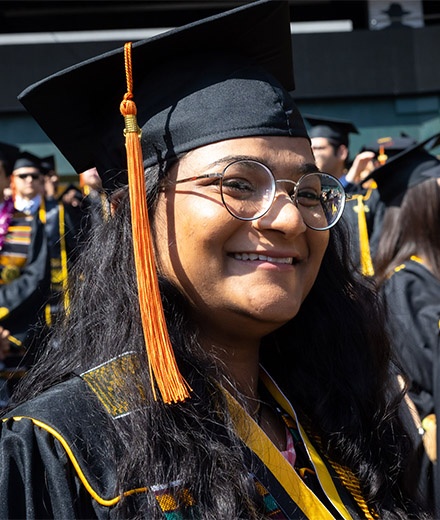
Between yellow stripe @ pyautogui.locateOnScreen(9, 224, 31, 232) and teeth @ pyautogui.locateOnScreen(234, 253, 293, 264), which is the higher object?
yellow stripe @ pyautogui.locateOnScreen(9, 224, 31, 232)

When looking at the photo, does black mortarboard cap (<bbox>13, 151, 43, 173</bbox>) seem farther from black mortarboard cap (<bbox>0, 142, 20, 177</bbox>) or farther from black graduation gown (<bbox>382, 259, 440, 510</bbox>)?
black graduation gown (<bbox>382, 259, 440, 510</bbox>)

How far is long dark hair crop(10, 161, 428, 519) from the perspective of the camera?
1.49 m

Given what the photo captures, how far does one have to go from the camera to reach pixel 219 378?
167 centimetres

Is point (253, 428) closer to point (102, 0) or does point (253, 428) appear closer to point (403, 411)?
point (403, 411)

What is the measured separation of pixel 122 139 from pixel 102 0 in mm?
13248

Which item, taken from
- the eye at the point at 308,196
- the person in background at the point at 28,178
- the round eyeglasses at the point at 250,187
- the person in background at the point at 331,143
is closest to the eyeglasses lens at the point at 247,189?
the round eyeglasses at the point at 250,187

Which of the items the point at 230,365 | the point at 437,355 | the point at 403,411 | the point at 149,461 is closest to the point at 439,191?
the point at 437,355

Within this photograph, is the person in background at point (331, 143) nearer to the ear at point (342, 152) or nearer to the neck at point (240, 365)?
the ear at point (342, 152)

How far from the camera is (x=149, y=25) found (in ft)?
49.8

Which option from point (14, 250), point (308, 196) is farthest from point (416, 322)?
point (14, 250)

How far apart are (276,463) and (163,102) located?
749 mm

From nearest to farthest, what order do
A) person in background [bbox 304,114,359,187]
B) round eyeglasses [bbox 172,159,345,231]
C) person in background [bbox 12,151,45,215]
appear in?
round eyeglasses [bbox 172,159,345,231] → person in background [bbox 304,114,359,187] → person in background [bbox 12,151,45,215]

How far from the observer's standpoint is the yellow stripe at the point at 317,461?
1711mm

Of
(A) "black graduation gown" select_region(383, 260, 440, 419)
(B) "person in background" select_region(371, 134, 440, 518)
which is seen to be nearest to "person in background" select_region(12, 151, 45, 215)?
(B) "person in background" select_region(371, 134, 440, 518)
